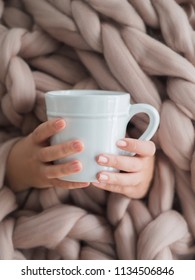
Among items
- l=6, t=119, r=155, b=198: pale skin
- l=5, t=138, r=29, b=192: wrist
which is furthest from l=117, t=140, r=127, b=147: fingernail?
l=5, t=138, r=29, b=192: wrist

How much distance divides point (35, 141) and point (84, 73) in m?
0.15

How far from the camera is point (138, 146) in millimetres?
582

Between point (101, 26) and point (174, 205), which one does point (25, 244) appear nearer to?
point (174, 205)

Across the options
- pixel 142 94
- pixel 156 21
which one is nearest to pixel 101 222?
pixel 142 94

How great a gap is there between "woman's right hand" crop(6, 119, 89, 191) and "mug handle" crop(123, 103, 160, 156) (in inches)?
3.5

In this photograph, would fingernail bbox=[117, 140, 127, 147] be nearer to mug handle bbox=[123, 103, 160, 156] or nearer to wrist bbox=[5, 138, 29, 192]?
mug handle bbox=[123, 103, 160, 156]

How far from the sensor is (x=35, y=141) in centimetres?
60

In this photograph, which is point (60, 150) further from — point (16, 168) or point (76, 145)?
point (16, 168)

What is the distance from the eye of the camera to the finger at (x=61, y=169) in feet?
1.79

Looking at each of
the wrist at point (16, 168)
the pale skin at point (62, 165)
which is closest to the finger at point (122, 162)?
the pale skin at point (62, 165)

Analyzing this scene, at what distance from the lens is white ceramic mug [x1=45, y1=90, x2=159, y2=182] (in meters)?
0.54

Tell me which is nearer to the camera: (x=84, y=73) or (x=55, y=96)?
(x=55, y=96)

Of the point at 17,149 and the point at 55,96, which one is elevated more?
the point at 55,96

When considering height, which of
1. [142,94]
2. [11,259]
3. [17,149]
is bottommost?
[11,259]
